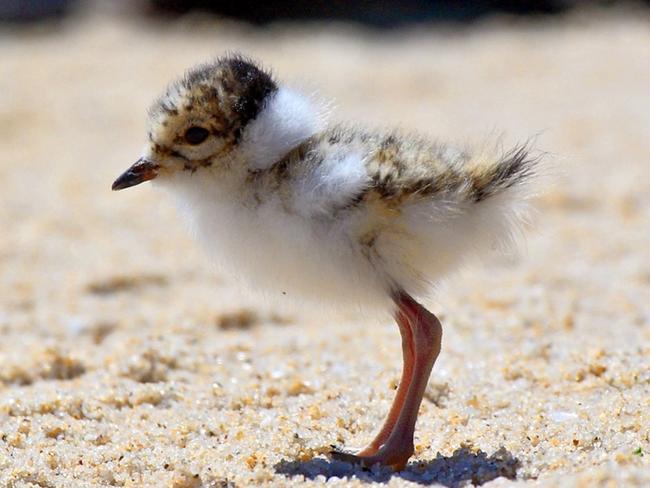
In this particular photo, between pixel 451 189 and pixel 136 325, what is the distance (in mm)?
2506

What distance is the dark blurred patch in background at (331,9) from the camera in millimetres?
14773

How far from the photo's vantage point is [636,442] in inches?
134

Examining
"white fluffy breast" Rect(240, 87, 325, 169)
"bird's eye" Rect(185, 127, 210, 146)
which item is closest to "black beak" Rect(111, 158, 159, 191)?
"bird's eye" Rect(185, 127, 210, 146)

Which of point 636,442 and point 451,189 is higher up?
point 451,189

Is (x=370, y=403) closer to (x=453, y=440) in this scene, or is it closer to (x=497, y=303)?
(x=453, y=440)

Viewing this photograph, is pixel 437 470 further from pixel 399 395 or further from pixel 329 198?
pixel 329 198

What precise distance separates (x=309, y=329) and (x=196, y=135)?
1920 mm

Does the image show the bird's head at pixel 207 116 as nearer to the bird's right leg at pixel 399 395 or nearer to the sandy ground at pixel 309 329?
the sandy ground at pixel 309 329

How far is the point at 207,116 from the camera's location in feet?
12.0

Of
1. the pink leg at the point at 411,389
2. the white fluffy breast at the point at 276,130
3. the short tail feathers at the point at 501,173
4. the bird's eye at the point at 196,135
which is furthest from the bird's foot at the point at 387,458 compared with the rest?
the bird's eye at the point at 196,135

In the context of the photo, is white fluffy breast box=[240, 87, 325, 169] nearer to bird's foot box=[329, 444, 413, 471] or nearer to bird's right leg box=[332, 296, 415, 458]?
bird's right leg box=[332, 296, 415, 458]

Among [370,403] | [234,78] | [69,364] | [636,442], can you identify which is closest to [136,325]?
[69,364]

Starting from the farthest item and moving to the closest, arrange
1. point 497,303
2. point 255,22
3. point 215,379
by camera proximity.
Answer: point 255,22, point 497,303, point 215,379

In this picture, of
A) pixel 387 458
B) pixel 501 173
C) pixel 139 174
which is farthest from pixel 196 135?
pixel 387 458
